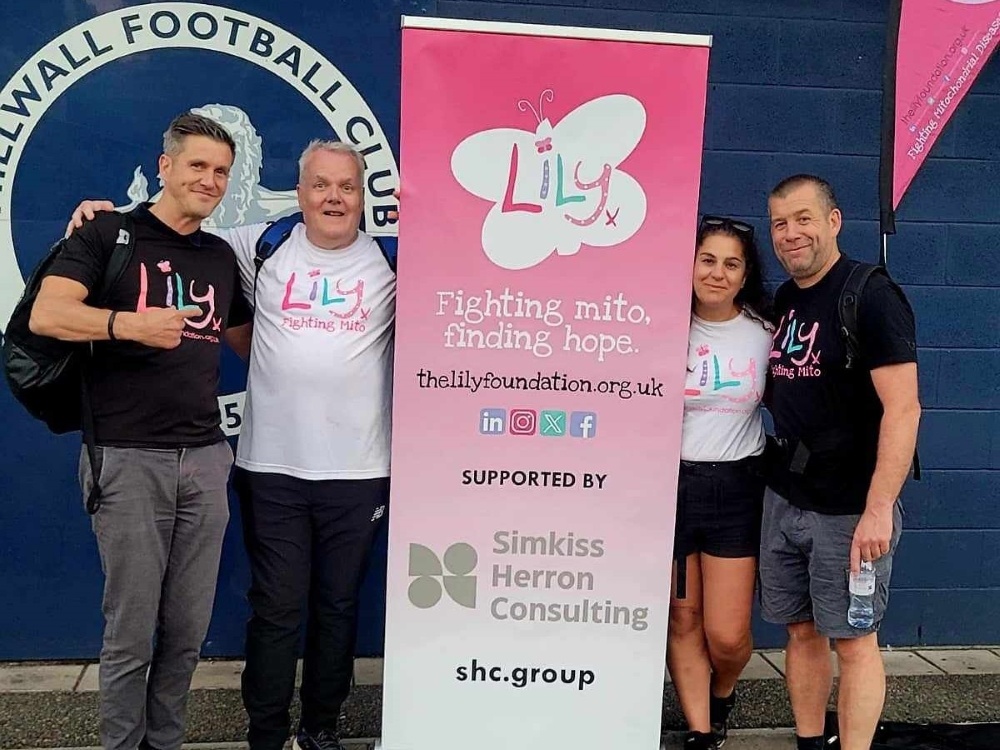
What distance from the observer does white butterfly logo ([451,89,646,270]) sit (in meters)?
2.52

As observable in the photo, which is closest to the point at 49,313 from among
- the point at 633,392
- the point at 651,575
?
the point at 633,392

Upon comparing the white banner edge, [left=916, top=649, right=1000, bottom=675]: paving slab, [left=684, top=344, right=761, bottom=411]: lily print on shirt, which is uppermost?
Result: the white banner edge

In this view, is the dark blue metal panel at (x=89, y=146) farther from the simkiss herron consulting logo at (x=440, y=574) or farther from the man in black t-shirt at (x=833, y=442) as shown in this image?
the man in black t-shirt at (x=833, y=442)

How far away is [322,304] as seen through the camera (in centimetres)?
262

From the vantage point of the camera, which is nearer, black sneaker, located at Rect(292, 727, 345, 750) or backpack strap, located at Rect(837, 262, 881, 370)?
backpack strap, located at Rect(837, 262, 881, 370)

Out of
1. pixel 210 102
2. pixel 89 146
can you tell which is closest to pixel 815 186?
pixel 210 102

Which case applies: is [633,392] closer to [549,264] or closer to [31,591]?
[549,264]

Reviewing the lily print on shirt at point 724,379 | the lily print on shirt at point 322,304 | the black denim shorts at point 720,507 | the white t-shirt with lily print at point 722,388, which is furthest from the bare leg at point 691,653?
the lily print on shirt at point 322,304

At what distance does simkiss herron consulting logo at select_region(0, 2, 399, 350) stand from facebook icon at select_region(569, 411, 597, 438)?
4.40 ft

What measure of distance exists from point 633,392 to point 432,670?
3.34 ft

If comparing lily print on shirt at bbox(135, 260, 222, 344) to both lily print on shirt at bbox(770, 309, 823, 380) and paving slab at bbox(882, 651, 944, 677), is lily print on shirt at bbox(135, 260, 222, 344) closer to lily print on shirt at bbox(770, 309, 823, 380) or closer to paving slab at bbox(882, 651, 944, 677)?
lily print on shirt at bbox(770, 309, 823, 380)

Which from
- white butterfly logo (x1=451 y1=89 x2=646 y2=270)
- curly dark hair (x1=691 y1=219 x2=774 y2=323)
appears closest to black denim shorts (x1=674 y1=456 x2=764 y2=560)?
curly dark hair (x1=691 y1=219 x2=774 y2=323)

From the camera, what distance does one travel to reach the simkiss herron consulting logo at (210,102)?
3.36 meters

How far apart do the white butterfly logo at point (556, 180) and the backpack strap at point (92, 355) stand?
0.91 meters
